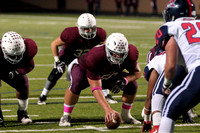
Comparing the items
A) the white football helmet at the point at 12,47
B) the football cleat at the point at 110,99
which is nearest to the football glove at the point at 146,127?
the white football helmet at the point at 12,47

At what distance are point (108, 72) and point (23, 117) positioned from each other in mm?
1113

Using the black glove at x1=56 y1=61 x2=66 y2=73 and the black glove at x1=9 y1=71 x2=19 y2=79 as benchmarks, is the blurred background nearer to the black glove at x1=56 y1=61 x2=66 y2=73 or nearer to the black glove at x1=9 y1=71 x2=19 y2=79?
the black glove at x1=56 y1=61 x2=66 y2=73

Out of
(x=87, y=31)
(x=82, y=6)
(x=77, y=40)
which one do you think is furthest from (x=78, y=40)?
(x=82, y=6)

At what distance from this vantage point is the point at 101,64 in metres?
5.52

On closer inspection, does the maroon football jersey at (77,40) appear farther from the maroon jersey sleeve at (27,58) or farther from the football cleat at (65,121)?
the football cleat at (65,121)

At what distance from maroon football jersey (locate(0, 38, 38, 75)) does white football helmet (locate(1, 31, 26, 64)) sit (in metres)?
0.11

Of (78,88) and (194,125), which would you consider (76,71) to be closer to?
(78,88)

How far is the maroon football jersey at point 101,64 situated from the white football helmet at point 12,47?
0.70 meters


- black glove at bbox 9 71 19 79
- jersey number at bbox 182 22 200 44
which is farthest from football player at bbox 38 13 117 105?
jersey number at bbox 182 22 200 44

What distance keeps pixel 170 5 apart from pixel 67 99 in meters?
1.81

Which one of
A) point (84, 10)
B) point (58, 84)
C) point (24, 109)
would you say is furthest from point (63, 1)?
point (24, 109)

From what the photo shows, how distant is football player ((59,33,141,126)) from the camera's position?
17.5 ft

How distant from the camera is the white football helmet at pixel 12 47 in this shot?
5629mm

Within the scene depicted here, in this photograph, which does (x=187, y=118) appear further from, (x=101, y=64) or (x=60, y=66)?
(x=60, y=66)
